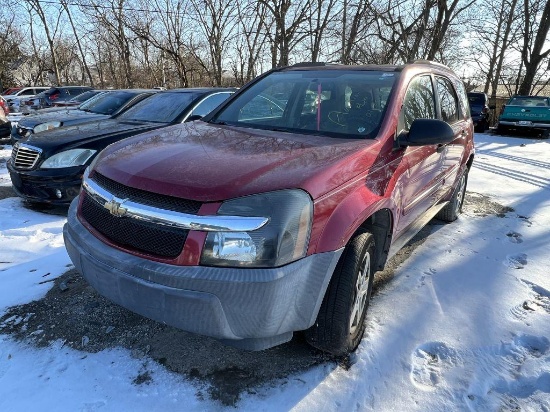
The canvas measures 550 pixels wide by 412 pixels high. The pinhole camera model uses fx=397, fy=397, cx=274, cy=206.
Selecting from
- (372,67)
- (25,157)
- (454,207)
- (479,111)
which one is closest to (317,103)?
(372,67)

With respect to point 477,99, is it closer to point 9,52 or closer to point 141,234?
point 141,234

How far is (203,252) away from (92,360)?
3.67 ft

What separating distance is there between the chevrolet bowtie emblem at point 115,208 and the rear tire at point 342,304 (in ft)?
3.78

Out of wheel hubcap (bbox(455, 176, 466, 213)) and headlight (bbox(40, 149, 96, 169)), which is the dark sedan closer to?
headlight (bbox(40, 149, 96, 169))

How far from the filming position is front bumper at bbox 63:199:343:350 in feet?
5.81

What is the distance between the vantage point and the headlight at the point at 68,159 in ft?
15.0

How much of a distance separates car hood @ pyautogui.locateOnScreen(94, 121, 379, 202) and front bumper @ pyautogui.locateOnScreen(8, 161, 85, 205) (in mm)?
2247

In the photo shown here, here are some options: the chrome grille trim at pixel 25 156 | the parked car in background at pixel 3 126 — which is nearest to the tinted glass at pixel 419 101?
the chrome grille trim at pixel 25 156

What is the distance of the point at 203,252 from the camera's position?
1.82m

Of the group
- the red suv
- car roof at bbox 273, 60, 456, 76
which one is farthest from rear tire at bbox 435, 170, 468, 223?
the red suv

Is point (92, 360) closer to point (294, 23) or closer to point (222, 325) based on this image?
point (222, 325)

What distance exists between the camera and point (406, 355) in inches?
95.7

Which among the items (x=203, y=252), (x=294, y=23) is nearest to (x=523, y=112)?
(x=294, y=23)

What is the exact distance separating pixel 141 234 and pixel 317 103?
5.72 ft
